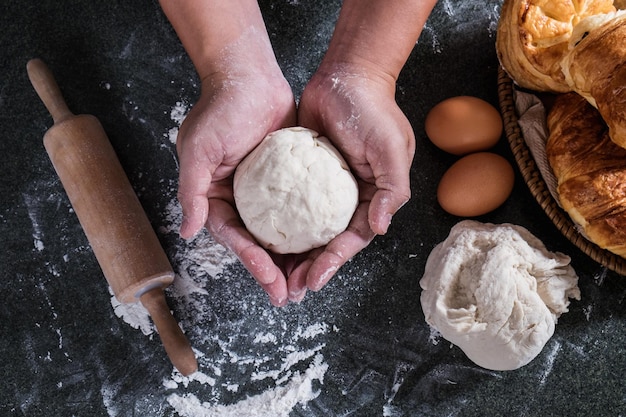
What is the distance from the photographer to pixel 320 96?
1.11 meters

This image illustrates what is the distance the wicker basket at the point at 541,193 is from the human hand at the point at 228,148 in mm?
466

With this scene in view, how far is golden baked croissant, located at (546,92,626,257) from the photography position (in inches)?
41.6

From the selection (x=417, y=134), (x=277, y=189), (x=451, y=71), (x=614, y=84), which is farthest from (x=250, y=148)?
(x=614, y=84)

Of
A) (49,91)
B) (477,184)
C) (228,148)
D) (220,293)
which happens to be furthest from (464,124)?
(49,91)

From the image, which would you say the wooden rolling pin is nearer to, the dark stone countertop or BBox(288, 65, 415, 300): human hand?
the dark stone countertop

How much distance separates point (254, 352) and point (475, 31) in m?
0.91

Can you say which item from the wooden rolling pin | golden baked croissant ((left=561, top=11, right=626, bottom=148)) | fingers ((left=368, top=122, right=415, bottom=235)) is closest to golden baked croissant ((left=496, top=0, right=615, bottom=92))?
golden baked croissant ((left=561, top=11, right=626, bottom=148))

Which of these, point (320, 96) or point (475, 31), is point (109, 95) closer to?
point (320, 96)

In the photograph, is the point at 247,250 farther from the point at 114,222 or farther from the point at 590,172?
the point at 590,172

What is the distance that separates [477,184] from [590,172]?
0.22 m

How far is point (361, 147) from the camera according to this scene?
Result: 1.08 meters

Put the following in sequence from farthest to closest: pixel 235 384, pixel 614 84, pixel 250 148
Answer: pixel 235 384 → pixel 250 148 → pixel 614 84

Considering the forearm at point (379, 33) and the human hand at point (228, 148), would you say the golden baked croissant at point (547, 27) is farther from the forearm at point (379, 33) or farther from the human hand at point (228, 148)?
the human hand at point (228, 148)

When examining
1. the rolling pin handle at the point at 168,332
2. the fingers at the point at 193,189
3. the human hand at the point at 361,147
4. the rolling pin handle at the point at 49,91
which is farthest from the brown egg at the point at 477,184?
the rolling pin handle at the point at 49,91
